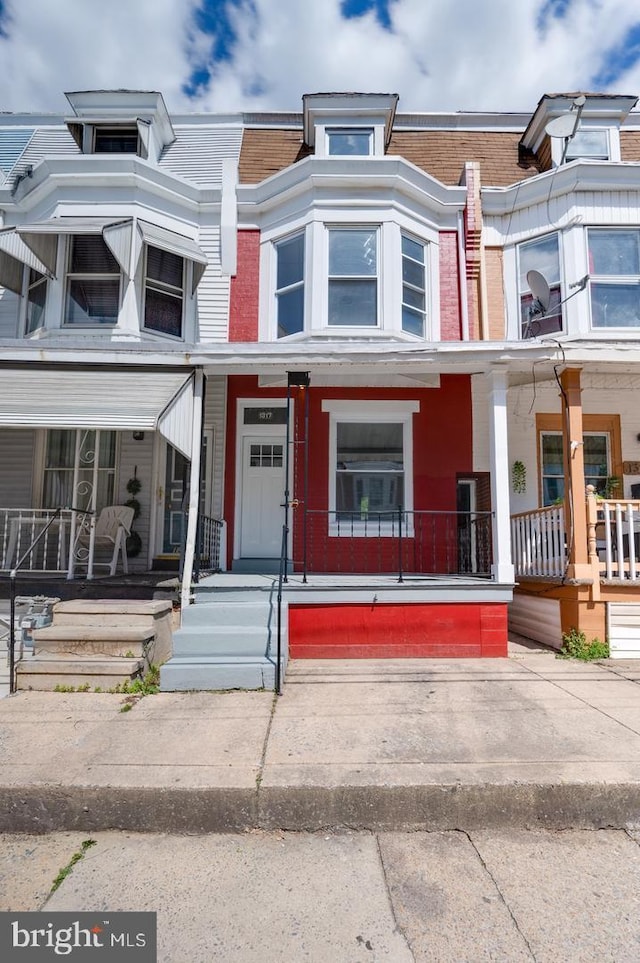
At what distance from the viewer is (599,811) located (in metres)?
3.25

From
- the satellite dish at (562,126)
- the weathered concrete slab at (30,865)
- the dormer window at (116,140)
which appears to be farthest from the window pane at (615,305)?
the weathered concrete slab at (30,865)

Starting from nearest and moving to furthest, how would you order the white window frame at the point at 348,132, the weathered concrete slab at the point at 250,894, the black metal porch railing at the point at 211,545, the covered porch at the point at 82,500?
the weathered concrete slab at the point at 250,894, the covered porch at the point at 82,500, the black metal porch railing at the point at 211,545, the white window frame at the point at 348,132

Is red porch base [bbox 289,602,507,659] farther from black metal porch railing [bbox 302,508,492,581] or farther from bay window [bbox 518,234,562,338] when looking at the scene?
bay window [bbox 518,234,562,338]

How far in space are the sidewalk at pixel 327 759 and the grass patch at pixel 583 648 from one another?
103 cm

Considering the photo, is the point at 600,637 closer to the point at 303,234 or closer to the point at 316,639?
the point at 316,639

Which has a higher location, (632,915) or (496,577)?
(496,577)

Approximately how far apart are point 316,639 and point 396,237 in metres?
6.37

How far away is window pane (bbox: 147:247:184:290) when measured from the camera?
888 centimetres

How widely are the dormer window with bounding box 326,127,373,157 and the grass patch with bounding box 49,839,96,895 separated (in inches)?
416

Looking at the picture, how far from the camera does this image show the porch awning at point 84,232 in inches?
316

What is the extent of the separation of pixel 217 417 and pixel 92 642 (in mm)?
4239

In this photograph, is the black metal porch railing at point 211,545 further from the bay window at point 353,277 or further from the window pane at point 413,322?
the window pane at point 413,322

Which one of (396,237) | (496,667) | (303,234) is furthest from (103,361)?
(496,667)

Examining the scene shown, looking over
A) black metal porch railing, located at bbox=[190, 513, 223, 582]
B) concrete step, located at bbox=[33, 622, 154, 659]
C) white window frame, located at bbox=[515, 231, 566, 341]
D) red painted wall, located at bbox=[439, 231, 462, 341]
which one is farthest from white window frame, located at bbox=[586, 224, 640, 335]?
concrete step, located at bbox=[33, 622, 154, 659]
